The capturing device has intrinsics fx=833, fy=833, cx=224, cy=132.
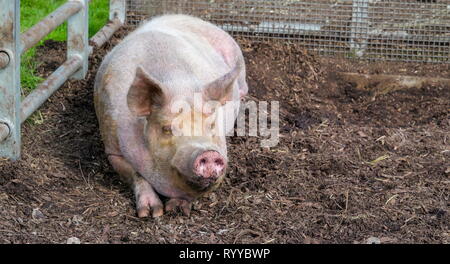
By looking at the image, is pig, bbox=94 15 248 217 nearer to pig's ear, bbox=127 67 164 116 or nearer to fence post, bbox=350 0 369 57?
pig's ear, bbox=127 67 164 116

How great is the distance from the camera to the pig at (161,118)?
180 inches

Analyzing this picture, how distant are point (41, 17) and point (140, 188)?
3351 mm

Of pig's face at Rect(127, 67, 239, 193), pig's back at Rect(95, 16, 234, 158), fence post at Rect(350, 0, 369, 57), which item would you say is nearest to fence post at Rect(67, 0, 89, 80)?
pig's back at Rect(95, 16, 234, 158)

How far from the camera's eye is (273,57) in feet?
24.5

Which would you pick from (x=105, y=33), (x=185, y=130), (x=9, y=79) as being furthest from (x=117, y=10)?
(x=185, y=130)

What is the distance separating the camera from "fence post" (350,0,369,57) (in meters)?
7.68

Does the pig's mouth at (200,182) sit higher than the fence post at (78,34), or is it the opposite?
the fence post at (78,34)

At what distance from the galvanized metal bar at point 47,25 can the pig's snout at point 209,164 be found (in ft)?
5.00

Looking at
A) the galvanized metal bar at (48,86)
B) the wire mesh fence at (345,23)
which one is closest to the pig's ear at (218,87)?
the galvanized metal bar at (48,86)

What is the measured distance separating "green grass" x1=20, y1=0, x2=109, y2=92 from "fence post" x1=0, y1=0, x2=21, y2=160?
4.59ft

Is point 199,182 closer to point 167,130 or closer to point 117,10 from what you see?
point 167,130

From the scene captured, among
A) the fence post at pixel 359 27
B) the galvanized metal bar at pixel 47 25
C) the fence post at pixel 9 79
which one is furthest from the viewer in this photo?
the fence post at pixel 359 27

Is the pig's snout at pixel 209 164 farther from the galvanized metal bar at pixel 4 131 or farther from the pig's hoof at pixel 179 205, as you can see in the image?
the galvanized metal bar at pixel 4 131

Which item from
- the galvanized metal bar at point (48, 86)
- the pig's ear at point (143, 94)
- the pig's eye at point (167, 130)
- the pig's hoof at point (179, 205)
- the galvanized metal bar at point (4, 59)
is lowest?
the pig's hoof at point (179, 205)
